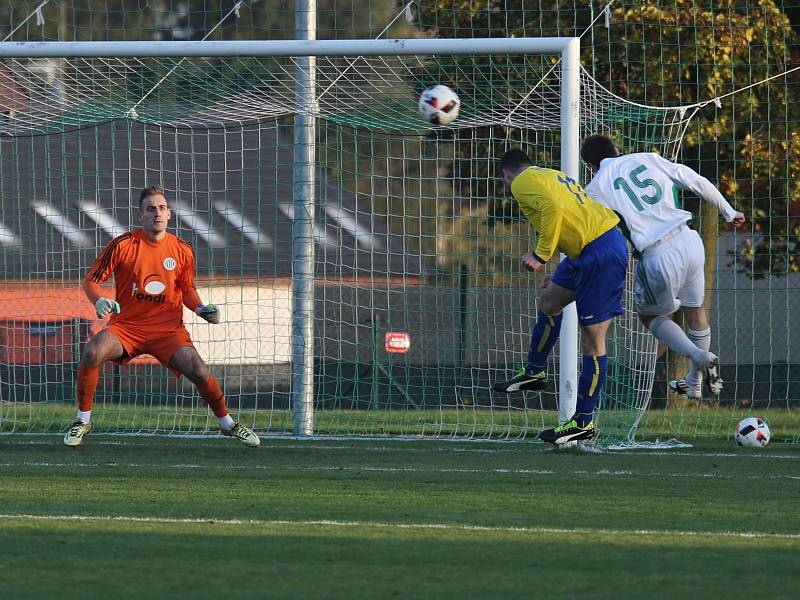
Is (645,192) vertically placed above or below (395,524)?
above

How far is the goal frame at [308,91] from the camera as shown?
991 cm

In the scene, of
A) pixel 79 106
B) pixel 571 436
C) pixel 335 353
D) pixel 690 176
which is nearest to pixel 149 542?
pixel 571 436

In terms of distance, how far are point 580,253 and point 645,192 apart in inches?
29.1

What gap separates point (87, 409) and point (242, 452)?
1181mm

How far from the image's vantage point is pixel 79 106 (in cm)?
1191

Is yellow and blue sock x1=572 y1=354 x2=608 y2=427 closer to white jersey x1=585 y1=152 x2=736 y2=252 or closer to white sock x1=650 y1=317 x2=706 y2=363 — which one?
white sock x1=650 y1=317 x2=706 y2=363

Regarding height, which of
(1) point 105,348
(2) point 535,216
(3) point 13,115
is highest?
(3) point 13,115

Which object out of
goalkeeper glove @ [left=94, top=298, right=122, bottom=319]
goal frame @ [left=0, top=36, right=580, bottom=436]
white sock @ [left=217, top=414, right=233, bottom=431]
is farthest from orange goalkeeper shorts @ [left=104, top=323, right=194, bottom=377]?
goal frame @ [left=0, top=36, right=580, bottom=436]

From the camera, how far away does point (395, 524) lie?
6035mm

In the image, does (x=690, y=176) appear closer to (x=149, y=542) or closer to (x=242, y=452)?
(x=242, y=452)

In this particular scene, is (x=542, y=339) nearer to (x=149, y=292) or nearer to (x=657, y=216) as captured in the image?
(x=657, y=216)

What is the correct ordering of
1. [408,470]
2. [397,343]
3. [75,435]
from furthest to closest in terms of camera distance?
1. [397,343]
2. [75,435]
3. [408,470]

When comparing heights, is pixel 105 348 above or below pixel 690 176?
below

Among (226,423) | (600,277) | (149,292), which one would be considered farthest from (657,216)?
(149,292)
